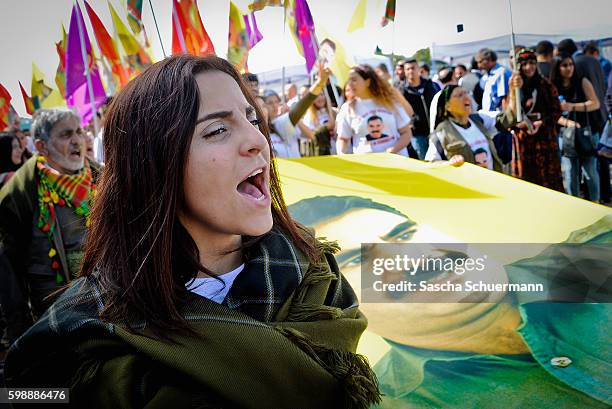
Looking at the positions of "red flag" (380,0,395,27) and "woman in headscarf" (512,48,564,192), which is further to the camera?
"woman in headscarf" (512,48,564,192)

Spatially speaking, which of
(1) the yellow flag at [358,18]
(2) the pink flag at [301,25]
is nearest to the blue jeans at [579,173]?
(1) the yellow flag at [358,18]

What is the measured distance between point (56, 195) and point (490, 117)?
3794mm

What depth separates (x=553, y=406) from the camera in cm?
216

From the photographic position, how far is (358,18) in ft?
19.5

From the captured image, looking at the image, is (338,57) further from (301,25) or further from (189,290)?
(189,290)

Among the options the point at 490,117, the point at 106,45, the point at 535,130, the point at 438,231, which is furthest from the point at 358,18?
the point at 438,231

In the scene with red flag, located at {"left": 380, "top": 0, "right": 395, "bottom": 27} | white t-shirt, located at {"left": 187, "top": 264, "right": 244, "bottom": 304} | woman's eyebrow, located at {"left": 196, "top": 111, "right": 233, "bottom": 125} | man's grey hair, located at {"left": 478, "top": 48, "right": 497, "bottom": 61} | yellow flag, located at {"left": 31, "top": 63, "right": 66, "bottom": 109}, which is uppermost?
red flag, located at {"left": 380, "top": 0, "right": 395, "bottom": 27}

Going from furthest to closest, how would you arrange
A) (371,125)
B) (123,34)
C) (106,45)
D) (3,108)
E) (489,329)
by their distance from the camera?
(3,108)
(106,45)
(123,34)
(371,125)
(489,329)

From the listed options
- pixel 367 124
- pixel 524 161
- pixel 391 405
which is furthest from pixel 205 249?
pixel 524 161

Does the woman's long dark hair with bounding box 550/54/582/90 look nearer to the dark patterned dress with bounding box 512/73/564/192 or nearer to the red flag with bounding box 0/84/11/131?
the dark patterned dress with bounding box 512/73/564/192

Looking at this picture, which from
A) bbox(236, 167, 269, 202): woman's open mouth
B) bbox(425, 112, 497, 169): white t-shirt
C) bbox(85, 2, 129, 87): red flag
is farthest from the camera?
bbox(85, 2, 129, 87): red flag

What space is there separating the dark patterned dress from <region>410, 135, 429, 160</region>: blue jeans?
93cm

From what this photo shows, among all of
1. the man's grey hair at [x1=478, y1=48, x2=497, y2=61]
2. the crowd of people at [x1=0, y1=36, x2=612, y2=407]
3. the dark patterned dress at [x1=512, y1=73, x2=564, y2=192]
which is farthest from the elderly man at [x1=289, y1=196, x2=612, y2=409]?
the man's grey hair at [x1=478, y1=48, x2=497, y2=61]

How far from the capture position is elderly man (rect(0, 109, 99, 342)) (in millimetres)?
3475
